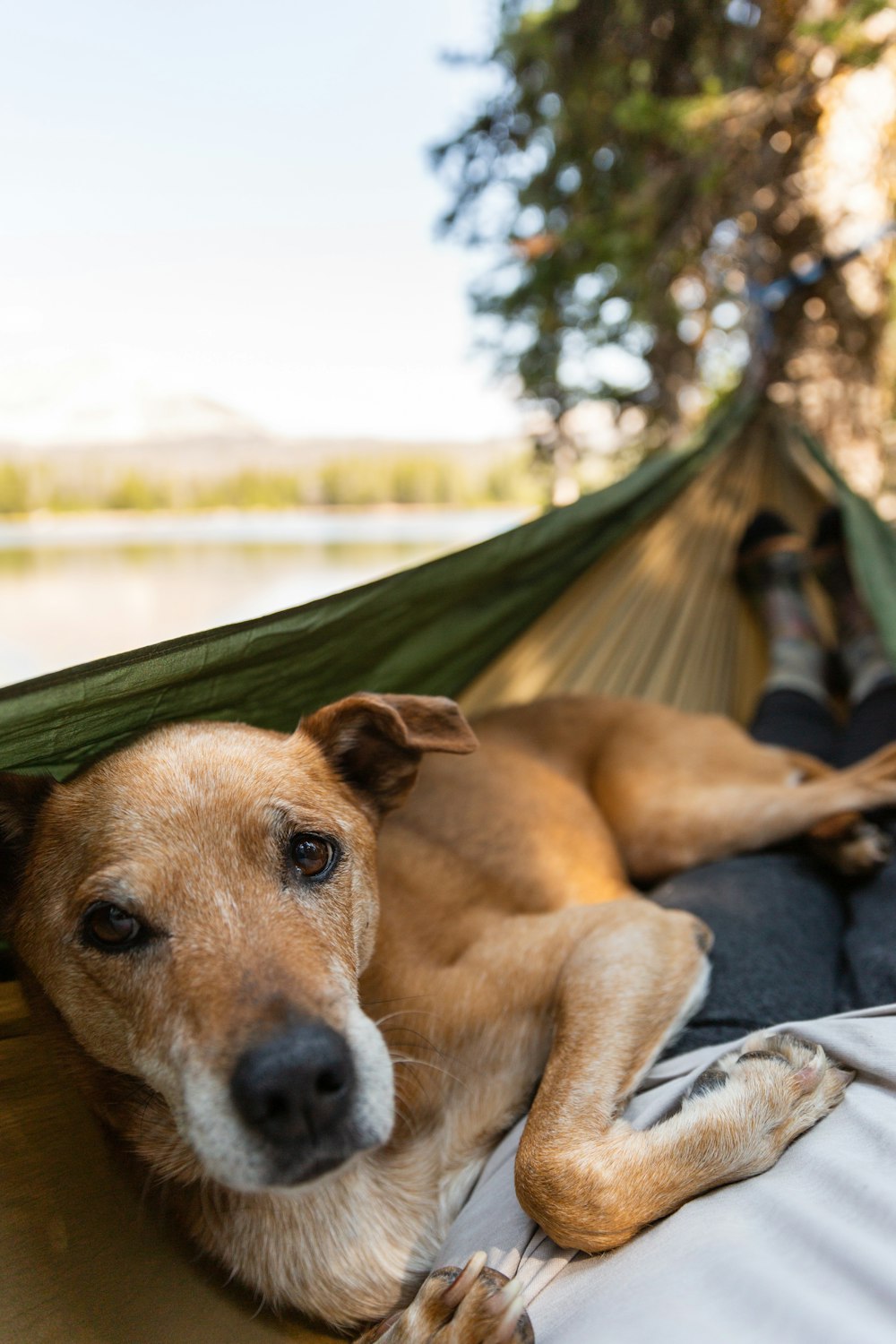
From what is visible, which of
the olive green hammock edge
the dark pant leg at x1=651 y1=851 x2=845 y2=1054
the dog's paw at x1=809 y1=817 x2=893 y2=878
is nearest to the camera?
the olive green hammock edge

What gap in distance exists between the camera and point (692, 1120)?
4.02 ft

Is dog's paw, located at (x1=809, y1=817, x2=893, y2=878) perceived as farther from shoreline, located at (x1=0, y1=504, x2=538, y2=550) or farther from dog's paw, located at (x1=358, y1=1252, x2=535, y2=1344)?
shoreline, located at (x1=0, y1=504, x2=538, y2=550)

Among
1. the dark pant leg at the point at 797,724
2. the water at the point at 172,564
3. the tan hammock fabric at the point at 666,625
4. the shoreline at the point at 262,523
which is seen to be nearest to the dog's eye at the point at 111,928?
the tan hammock fabric at the point at 666,625

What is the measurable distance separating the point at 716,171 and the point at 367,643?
222 inches

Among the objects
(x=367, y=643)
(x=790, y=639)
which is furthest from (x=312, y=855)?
(x=790, y=639)

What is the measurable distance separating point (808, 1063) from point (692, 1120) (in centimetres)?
18

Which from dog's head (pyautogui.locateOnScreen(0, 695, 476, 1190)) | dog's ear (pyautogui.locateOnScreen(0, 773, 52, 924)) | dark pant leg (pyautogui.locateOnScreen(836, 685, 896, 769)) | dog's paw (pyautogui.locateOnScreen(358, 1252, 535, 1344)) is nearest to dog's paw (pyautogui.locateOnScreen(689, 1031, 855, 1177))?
dog's paw (pyautogui.locateOnScreen(358, 1252, 535, 1344))

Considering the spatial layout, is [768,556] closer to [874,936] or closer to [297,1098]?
[874,936]

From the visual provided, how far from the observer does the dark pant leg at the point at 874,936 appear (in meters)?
1.59

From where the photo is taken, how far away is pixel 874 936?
1758mm

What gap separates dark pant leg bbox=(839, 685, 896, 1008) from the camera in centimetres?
159

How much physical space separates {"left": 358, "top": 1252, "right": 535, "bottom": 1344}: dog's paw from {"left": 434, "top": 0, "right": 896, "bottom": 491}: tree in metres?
5.32

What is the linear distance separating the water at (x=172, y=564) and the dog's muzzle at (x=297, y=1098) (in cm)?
1049

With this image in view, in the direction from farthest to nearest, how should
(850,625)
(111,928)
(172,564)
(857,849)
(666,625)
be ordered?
(172,564) < (850,625) < (666,625) < (857,849) < (111,928)
